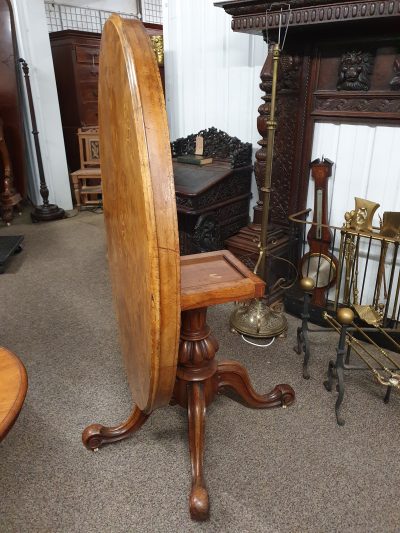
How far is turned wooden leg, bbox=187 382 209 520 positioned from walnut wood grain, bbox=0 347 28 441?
23.4 inches

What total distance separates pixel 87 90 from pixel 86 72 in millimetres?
195

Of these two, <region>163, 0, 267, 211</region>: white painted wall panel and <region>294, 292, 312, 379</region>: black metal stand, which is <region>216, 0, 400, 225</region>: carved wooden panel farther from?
<region>294, 292, 312, 379</region>: black metal stand

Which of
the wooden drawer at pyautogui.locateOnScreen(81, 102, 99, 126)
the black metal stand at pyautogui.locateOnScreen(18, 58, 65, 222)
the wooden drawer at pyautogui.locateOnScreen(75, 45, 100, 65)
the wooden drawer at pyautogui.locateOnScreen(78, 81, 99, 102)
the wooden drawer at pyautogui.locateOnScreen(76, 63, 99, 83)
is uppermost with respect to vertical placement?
the wooden drawer at pyautogui.locateOnScreen(75, 45, 100, 65)

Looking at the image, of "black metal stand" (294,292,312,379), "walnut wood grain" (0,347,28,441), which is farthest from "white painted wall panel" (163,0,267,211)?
"walnut wood grain" (0,347,28,441)

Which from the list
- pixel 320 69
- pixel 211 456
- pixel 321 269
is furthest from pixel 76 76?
pixel 211 456

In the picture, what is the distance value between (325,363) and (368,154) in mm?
1066

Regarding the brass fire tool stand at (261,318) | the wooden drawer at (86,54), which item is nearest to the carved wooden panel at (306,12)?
the brass fire tool stand at (261,318)

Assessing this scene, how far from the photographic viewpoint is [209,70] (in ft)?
9.12

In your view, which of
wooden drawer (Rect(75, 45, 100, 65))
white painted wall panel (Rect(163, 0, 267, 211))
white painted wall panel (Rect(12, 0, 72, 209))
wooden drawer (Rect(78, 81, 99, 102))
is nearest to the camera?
white painted wall panel (Rect(163, 0, 267, 211))

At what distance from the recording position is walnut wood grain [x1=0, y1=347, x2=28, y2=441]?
82cm

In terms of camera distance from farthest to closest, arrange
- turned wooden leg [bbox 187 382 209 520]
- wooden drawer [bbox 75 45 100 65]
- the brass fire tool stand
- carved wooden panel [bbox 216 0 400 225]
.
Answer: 1. wooden drawer [bbox 75 45 100 65]
2. the brass fire tool stand
3. carved wooden panel [bbox 216 0 400 225]
4. turned wooden leg [bbox 187 382 209 520]

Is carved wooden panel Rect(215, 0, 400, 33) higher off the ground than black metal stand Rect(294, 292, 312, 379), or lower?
higher

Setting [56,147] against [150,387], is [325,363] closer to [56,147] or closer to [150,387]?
[150,387]

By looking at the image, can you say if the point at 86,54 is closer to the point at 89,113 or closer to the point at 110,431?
the point at 89,113
